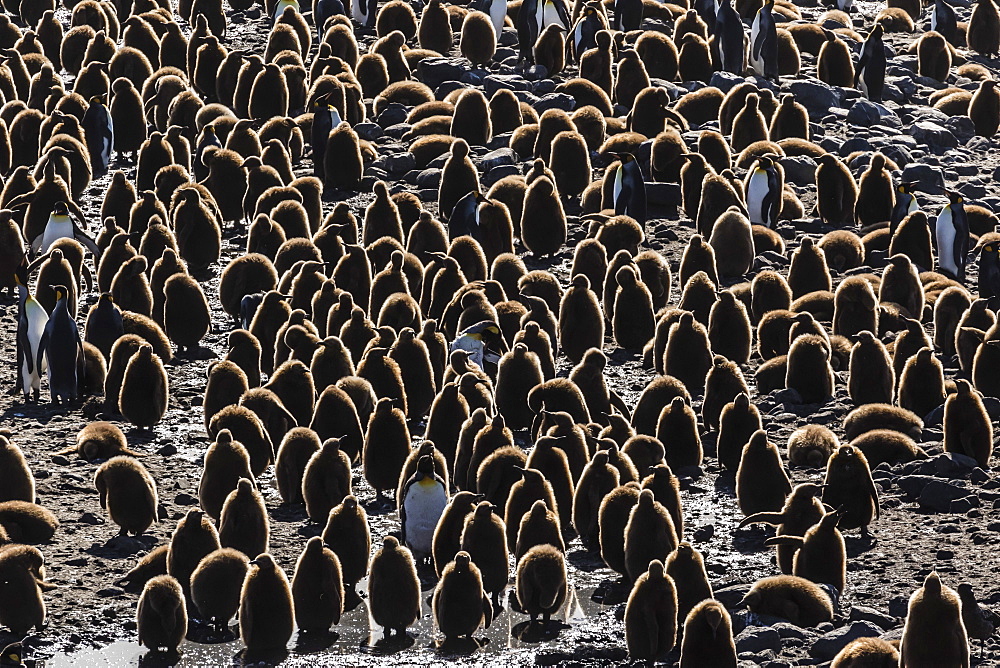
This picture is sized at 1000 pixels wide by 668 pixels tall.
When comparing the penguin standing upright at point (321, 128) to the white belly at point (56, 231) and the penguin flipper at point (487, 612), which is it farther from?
the penguin flipper at point (487, 612)

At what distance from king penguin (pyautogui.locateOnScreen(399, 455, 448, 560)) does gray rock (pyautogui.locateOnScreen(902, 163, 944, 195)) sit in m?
8.63

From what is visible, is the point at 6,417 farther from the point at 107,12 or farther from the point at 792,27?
the point at 792,27

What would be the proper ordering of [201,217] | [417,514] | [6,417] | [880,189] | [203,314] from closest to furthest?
[417,514], [6,417], [203,314], [201,217], [880,189]

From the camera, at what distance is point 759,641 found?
916 centimetres

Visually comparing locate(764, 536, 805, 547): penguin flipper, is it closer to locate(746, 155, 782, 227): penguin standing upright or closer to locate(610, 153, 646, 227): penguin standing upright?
locate(610, 153, 646, 227): penguin standing upright

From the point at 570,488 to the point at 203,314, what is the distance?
4.06m

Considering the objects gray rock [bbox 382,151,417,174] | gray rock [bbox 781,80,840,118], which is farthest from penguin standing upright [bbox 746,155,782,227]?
gray rock [bbox 781,80,840,118]

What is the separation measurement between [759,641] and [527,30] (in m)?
13.1

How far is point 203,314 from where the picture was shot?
13727 millimetres

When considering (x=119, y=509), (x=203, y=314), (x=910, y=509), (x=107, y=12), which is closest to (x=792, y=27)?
(x=107, y=12)

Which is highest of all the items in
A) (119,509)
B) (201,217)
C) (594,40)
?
(594,40)

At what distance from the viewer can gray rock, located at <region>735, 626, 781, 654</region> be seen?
9.15 m

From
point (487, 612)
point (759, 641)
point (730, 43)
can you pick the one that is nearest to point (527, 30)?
point (730, 43)

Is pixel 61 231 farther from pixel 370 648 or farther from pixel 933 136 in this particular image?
pixel 933 136
